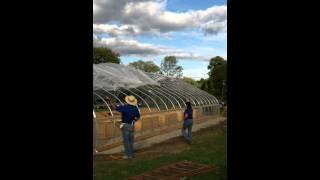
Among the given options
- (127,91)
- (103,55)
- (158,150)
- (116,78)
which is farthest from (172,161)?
(103,55)

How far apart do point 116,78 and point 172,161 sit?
270 inches

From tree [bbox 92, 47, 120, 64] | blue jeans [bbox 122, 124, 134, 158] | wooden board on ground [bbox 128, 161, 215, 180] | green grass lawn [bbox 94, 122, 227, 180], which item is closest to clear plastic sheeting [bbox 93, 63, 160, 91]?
green grass lawn [bbox 94, 122, 227, 180]

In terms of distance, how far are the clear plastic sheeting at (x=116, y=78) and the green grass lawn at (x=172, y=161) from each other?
178 inches

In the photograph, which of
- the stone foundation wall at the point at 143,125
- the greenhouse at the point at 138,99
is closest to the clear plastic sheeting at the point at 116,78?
the greenhouse at the point at 138,99

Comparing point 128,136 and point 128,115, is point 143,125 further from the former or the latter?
point 128,115

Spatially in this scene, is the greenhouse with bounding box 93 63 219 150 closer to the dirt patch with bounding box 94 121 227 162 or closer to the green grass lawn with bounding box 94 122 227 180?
the dirt patch with bounding box 94 121 227 162

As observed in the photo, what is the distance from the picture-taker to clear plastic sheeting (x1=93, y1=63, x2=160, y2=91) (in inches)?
617

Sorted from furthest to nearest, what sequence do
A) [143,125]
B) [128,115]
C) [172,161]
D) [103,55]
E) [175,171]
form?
[103,55] < [143,125] < [172,161] < [128,115] < [175,171]

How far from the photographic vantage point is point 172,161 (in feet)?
34.4
